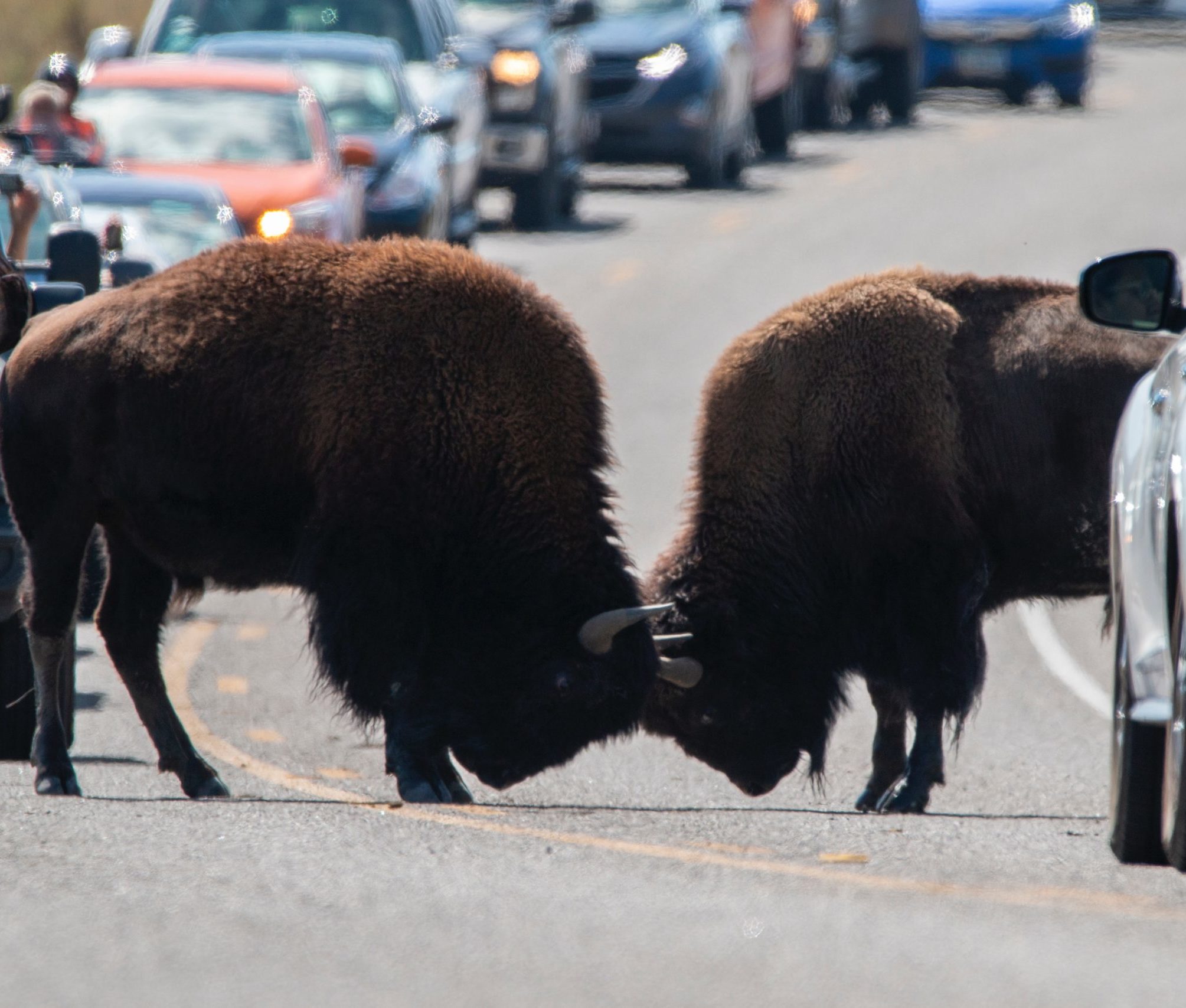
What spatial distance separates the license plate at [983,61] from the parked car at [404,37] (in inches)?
418

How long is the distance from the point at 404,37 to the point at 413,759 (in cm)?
1319

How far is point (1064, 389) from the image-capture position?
8.53 m

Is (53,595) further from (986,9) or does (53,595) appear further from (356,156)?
(986,9)

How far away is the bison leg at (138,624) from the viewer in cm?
803

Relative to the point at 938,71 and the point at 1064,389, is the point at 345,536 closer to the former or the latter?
the point at 1064,389

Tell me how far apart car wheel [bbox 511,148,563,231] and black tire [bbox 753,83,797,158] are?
18.0 feet

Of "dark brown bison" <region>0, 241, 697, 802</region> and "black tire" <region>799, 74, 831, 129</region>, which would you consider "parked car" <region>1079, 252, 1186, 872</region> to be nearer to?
"dark brown bison" <region>0, 241, 697, 802</region>

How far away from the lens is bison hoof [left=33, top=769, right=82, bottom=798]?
7340 millimetres

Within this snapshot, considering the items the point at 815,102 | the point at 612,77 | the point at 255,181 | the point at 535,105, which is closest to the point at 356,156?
the point at 255,181

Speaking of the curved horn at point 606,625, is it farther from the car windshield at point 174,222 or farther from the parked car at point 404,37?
the parked car at point 404,37

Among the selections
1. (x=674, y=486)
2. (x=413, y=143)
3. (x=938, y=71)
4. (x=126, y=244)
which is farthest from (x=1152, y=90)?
(x=126, y=244)

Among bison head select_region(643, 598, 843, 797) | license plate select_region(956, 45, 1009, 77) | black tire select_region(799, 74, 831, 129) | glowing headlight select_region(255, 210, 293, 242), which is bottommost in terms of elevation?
black tire select_region(799, 74, 831, 129)

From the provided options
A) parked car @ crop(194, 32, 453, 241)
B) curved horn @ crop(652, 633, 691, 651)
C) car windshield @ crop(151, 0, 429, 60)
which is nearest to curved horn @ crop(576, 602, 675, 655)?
curved horn @ crop(652, 633, 691, 651)

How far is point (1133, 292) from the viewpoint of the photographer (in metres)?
5.84
